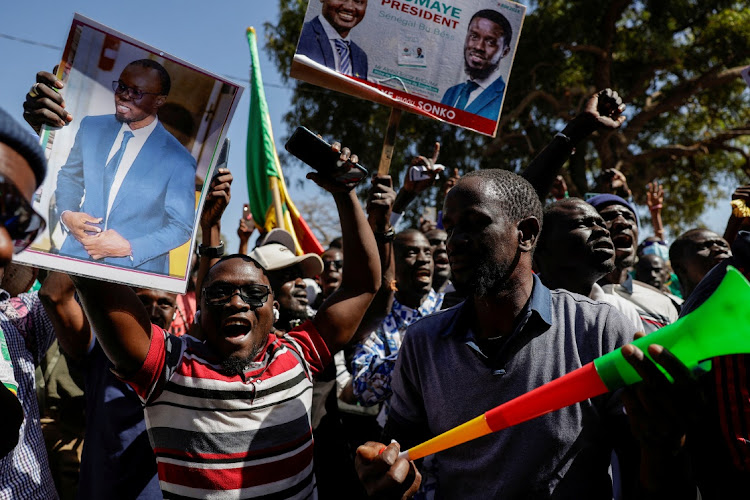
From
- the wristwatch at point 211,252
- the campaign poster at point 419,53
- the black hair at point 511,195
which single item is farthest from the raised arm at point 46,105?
the campaign poster at point 419,53

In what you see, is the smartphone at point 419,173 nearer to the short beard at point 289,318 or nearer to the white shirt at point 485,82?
the white shirt at point 485,82

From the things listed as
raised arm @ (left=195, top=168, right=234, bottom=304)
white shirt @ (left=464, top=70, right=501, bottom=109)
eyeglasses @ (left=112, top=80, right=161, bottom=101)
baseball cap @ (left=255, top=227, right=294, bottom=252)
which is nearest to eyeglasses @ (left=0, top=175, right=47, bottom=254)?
eyeglasses @ (left=112, top=80, right=161, bottom=101)

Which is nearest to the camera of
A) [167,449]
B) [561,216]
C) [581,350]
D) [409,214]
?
[581,350]

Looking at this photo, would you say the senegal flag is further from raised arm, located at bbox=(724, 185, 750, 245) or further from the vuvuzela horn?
the vuvuzela horn

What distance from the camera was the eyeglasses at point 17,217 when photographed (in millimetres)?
1158

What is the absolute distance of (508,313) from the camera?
2006 mm

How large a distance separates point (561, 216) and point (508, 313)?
1.06 meters

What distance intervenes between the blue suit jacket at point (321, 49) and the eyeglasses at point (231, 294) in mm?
1450

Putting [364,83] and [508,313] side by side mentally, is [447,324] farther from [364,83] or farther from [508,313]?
[364,83]

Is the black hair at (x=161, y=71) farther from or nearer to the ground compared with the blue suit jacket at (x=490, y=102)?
nearer to the ground

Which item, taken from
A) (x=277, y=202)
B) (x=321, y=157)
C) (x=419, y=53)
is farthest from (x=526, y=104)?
(x=321, y=157)

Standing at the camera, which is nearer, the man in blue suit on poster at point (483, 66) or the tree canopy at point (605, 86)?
the man in blue suit on poster at point (483, 66)

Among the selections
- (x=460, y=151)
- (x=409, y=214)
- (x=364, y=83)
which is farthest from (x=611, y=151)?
(x=364, y=83)

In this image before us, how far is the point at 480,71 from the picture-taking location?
3617 mm
